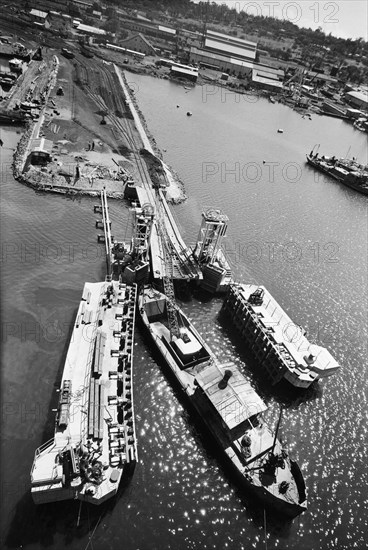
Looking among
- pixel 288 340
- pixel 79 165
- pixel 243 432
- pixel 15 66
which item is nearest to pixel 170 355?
pixel 243 432

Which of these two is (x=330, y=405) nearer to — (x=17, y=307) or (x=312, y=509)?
(x=312, y=509)

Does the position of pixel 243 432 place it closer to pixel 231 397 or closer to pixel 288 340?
pixel 231 397

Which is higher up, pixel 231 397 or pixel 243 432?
pixel 231 397

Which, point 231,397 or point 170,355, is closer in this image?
point 231,397

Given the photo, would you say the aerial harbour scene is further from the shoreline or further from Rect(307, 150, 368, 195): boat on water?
Rect(307, 150, 368, 195): boat on water

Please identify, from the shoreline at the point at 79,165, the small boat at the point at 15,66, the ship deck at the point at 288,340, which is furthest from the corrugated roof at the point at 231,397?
the small boat at the point at 15,66

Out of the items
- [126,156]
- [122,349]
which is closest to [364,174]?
[126,156]

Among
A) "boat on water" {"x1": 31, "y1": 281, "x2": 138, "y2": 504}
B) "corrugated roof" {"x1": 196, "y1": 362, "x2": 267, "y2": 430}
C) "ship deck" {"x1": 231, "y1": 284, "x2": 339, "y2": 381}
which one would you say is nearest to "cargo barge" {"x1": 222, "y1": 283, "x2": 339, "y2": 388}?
"ship deck" {"x1": 231, "y1": 284, "x2": 339, "y2": 381}
